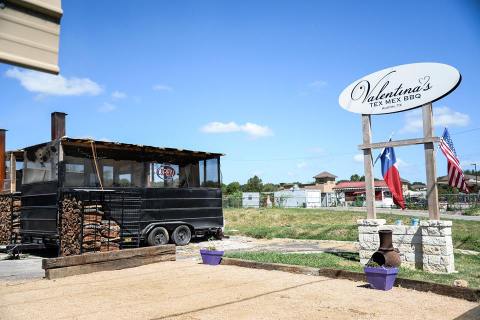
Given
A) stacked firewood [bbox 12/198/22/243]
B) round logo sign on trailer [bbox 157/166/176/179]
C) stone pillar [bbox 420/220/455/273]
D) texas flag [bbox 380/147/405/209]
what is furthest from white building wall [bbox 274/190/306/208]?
stone pillar [bbox 420/220/455/273]

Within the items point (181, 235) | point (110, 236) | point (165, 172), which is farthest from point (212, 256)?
point (165, 172)

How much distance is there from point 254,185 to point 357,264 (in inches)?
2744

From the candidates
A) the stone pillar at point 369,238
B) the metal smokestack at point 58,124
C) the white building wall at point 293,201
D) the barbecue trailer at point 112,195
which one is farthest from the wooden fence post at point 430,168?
the white building wall at point 293,201

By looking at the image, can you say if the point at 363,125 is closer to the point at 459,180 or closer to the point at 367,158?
the point at 367,158

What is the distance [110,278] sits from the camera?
8.13m

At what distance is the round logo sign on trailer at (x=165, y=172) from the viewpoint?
1417 cm

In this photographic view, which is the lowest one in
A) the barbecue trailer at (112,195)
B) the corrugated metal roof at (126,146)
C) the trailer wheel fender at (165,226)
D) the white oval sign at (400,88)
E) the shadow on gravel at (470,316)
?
the shadow on gravel at (470,316)

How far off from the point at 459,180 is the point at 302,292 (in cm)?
460

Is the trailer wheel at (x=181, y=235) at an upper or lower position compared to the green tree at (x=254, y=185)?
lower

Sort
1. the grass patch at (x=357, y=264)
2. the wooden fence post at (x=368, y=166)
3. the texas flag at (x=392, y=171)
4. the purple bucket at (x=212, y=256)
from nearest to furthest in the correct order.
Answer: the grass patch at (x=357, y=264)
the purple bucket at (x=212, y=256)
the wooden fence post at (x=368, y=166)
the texas flag at (x=392, y=171)

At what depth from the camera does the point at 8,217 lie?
14406 mm

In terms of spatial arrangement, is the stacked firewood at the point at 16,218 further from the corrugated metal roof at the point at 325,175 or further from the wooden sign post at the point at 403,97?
the corrugated metal roof at the point at 325,175

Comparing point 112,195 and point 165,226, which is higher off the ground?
point 112,195

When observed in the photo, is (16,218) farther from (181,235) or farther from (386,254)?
(386,254)
